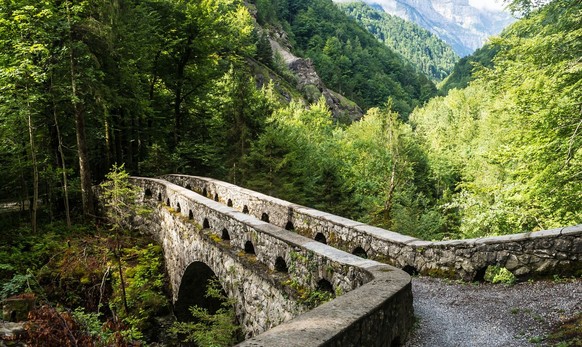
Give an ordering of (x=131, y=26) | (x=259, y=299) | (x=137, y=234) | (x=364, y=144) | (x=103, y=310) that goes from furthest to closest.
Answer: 1. (x=364, y=144)
2. (x=131, y=26)
3. (x=137, y=234)
4. (x=103, y=310)
5. (x=259, y=299)

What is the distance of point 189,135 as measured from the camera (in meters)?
24.6

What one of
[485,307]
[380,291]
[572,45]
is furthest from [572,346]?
[572,45]

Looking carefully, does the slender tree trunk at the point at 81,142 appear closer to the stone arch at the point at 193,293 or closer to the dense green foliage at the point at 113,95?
the dense green foliage at the point at 113,95

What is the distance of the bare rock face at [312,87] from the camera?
87.8m

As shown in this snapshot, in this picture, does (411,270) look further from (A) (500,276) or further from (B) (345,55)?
(B) (345,55)

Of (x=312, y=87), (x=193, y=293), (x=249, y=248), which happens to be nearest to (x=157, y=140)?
(x=193, y=293)

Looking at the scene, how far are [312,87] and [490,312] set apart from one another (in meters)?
86.3

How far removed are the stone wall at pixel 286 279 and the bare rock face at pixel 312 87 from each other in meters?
76.8

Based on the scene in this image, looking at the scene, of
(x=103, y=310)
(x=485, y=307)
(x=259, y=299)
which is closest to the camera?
(x=485, y=307)

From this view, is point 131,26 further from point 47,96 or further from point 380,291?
point 380,291

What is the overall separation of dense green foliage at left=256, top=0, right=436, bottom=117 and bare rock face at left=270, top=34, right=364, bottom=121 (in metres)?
14.7

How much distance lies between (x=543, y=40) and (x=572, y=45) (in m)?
0.71

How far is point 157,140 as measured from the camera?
23438 mm

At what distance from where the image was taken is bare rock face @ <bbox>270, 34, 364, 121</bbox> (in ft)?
288
